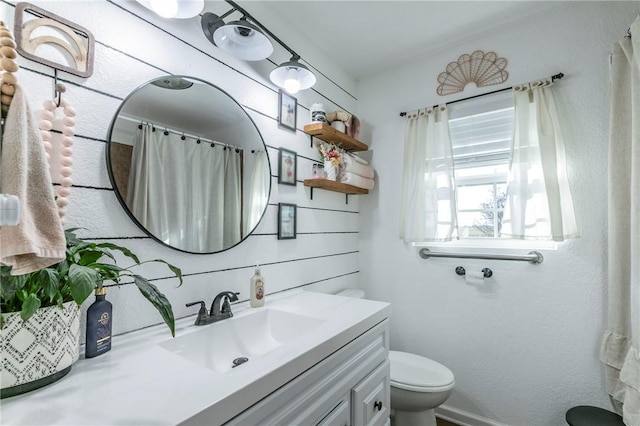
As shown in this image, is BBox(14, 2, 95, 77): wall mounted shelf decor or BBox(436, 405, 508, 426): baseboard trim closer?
BBox(14, 2, 95, 77): wall mounted shelf decor

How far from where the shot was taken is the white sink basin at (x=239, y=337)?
1063mm

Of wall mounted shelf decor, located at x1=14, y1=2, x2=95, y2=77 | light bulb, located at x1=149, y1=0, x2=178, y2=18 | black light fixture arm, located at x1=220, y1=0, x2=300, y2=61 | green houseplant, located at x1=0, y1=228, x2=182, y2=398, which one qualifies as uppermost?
black light fixture arm, located at x1=220, y1=0, x2=300, y2=61

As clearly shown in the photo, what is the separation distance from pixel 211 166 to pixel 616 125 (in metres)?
1.99

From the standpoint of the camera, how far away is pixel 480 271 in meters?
1.87

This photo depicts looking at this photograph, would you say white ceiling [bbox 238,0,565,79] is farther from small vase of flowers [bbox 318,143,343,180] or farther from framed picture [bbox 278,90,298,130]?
small vase of flowers [bbox 318,143,343,180]

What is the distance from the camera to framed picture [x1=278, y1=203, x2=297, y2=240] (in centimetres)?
164

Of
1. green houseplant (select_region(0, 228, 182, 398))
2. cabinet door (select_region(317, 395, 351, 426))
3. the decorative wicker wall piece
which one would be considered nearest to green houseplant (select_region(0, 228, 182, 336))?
green houseplant (select_region(0, 228, 182, 398))

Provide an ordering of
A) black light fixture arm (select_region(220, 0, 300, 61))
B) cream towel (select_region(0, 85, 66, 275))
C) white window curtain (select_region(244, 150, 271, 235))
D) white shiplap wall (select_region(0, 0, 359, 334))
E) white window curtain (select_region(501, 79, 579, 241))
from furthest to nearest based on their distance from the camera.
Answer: white window curtain (select_region(501, 79, 579, 241)) < white window curtain (select_region(244, 150, 271, 235)) < black light fixture arm (select_region(220, 0, 300, 61)) < white shiplap wall (select_region(0, 0, 359, 334)) < cream towel (select_region(0, 85, 66, 275))

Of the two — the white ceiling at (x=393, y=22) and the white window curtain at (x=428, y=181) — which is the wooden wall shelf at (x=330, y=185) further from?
the white ceiling at (x=393, y=22)

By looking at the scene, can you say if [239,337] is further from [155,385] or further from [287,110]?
[287,110]

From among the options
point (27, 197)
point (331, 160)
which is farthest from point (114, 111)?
point (331, 160)

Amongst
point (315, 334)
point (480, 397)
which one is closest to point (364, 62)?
point (315, 334)

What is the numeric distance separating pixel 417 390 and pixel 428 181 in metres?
1.28

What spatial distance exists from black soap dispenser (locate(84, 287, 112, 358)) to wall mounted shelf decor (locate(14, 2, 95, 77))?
69cm
